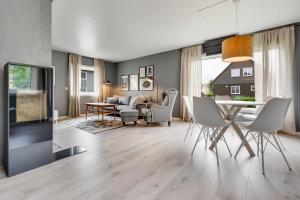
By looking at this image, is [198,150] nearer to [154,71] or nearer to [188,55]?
[188,55]

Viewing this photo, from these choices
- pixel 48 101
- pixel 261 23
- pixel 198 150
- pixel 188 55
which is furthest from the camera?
pixel 188 55

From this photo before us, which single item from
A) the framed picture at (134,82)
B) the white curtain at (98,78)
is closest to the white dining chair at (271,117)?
the framed picture at (134,82)

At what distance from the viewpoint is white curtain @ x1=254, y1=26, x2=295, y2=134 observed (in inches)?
134

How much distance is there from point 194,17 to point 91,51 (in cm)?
403

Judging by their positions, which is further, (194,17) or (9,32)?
(194,17)

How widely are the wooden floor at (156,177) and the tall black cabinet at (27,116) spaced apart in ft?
0.54

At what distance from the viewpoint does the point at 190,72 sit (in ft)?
16.4

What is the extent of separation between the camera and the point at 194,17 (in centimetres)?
310

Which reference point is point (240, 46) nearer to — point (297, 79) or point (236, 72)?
point (297, 79)

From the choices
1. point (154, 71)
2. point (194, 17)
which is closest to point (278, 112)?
point (194, 17)

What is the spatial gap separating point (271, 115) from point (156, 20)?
2695 mm

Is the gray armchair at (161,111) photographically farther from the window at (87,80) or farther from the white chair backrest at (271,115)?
the window at (87,80)

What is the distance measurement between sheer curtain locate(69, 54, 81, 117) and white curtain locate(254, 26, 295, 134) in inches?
234

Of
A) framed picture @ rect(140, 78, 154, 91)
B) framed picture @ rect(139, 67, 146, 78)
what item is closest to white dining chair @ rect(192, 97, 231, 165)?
framed picture @ rect(140, 78, 154, 91)
